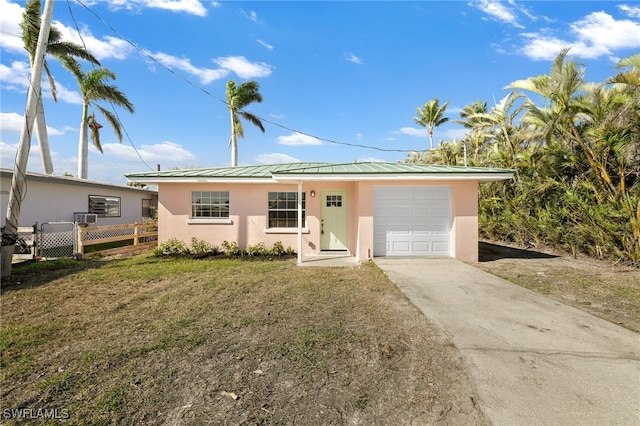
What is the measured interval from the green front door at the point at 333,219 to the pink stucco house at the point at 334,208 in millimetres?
37

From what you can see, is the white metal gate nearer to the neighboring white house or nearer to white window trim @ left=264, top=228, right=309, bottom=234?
the neighboring white house

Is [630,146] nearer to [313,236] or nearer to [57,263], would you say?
[313,236]

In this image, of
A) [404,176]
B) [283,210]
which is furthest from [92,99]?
[404,176]

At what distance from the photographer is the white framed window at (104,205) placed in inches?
585

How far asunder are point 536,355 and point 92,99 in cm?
2446

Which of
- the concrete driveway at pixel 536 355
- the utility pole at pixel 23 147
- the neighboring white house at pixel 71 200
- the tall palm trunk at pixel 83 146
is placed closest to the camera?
the concrete driveway at pixel 536 355

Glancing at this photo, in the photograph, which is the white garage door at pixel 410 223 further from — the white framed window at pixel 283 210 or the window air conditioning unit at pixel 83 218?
the window air conditioning unit at pixel 83 218

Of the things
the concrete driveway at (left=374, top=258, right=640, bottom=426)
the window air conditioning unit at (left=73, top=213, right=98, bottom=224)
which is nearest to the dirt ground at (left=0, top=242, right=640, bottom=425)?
the concrete driveway at (left=374, top=258, right=640, bottom=426)

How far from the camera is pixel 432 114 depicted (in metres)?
30.3

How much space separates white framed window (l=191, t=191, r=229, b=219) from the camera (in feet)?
35.5

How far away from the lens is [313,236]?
10.5 metres

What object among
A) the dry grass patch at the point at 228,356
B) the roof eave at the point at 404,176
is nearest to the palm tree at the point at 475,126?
the roof eave at the point at 404,176

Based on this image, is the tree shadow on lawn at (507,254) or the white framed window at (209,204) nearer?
the tree shadow on lawn at (507,254)

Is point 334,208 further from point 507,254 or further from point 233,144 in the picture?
point 233,144
